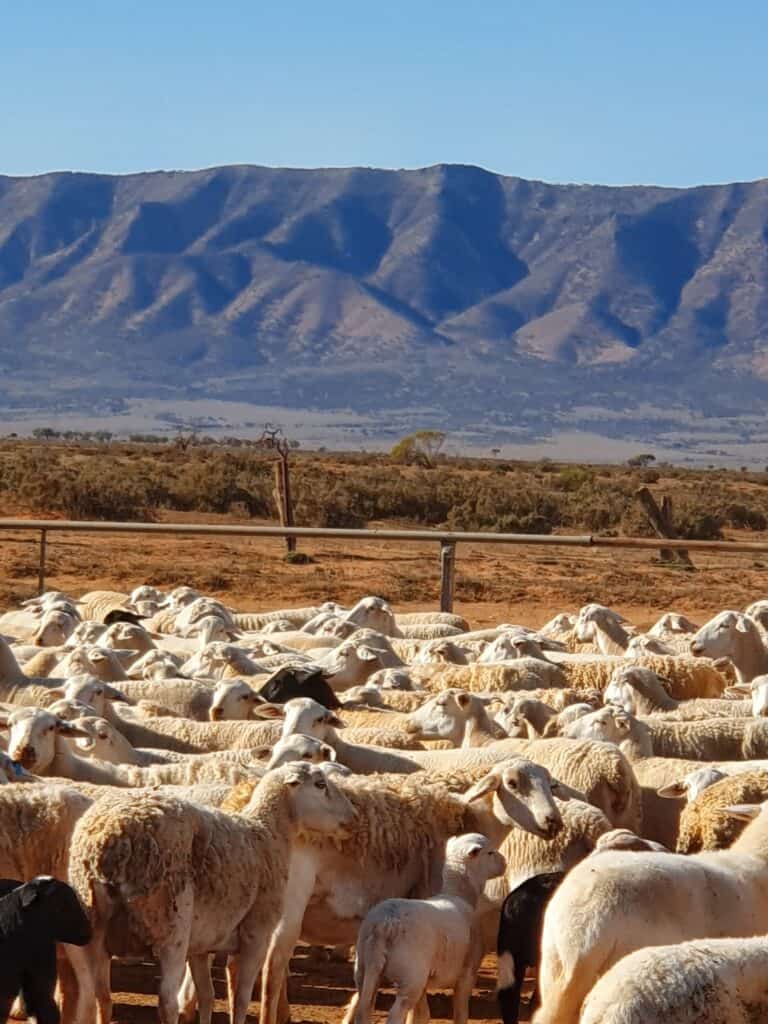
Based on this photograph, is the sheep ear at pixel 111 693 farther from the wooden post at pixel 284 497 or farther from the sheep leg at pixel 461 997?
the wooden post at pixel 284 497

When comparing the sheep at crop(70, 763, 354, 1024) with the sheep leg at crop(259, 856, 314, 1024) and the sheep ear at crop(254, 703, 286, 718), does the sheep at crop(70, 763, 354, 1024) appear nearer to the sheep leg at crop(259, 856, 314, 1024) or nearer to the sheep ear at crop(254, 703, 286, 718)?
the sheep leg at crop(259, 856, 314, 1024)

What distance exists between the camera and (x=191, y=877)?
6559 mm

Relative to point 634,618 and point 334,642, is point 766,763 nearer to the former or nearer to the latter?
point 334,642

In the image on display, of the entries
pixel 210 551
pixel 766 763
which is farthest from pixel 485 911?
pixel 210 551

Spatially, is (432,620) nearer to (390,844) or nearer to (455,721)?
(455,721)

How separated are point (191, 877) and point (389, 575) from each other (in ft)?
53.7

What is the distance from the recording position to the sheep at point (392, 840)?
24.4 ft

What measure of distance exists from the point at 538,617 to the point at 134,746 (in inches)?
412

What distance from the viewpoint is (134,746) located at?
32.3ft

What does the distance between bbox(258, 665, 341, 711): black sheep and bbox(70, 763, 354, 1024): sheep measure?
3610mm

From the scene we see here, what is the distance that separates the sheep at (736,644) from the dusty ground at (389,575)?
5.89 meters

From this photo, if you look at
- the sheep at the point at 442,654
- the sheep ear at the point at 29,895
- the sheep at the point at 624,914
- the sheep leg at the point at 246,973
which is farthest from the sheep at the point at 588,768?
the sheep at the point at 442,654

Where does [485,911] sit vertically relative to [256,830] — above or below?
below

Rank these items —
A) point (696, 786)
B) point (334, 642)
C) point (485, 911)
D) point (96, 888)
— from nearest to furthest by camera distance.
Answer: point (96, 888) → point (485, 911) → point (696, 786) → point (334, 642)
